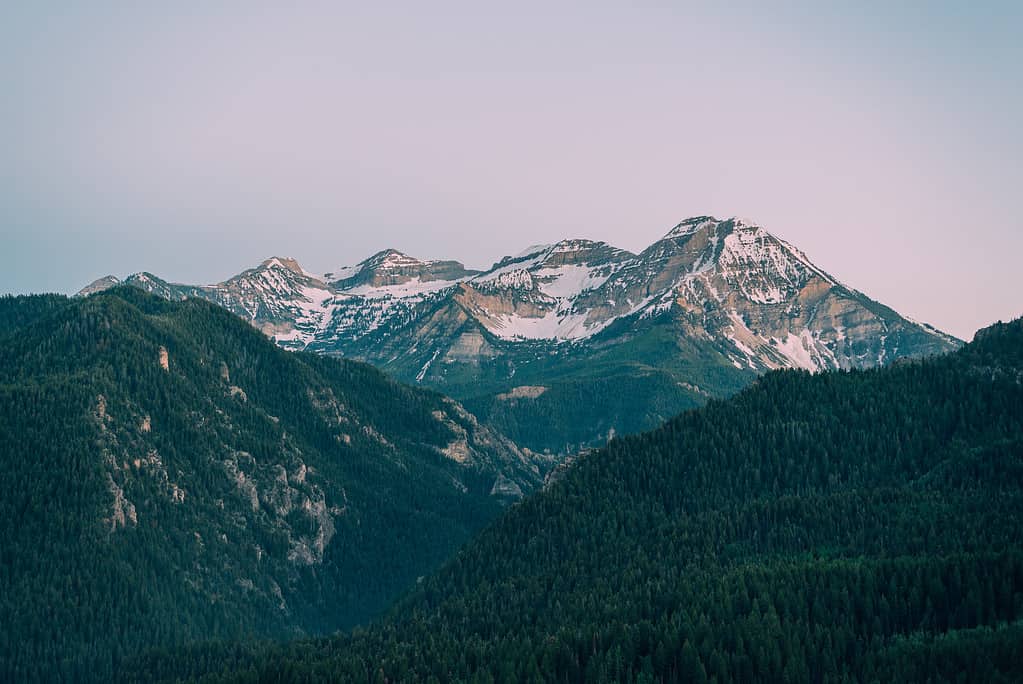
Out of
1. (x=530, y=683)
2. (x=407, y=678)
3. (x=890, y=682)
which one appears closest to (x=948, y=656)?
(x=890, y=682)

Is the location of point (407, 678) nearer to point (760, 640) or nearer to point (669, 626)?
point (669, 626)

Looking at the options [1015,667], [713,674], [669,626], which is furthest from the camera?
[669,626]

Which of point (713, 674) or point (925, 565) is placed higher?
point (925, 565)

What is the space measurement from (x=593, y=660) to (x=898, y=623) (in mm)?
46910

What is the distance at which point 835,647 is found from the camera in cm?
18238

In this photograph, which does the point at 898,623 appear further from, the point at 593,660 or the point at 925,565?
the point at 593,660

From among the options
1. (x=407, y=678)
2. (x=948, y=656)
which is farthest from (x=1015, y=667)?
(x=407, y=678)

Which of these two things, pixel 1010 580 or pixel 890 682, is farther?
pixel 1010 580

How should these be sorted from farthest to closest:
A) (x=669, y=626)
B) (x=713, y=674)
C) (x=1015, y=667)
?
1. (x=669, y=626)
2. (x=713, y=674)
3. (x=1015, y=667)

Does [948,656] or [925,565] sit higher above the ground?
[925,565]

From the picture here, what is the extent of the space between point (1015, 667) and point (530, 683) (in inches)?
2688

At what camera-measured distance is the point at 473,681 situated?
187375 millimetres

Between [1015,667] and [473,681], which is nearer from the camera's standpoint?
[1015,667]

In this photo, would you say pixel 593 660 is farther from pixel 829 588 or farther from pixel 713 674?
pixel 829 588
